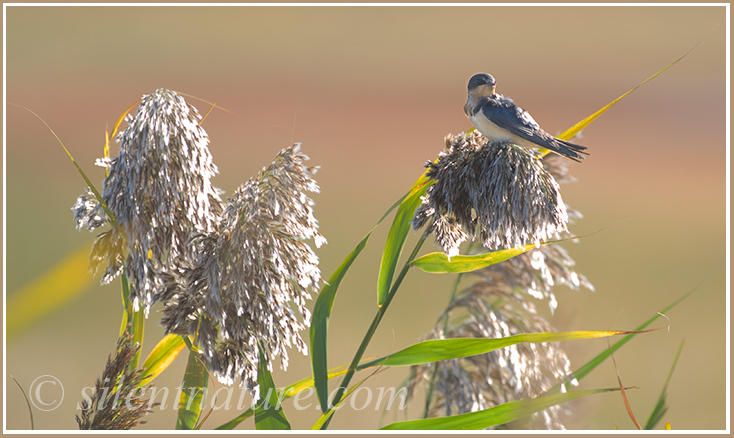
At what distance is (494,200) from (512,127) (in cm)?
17

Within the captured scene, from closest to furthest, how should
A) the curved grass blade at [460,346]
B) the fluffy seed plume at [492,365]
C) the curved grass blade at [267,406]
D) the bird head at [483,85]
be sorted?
the curved grass blade at [460,346], the curved grass blade at [267,406], the bird head at [483,85], the fluffy seed plume at [492,365]

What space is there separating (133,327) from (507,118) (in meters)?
0.86

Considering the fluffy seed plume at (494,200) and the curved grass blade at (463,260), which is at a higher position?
the fluffy seed plume at (494,200)

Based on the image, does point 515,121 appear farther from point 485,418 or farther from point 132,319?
point 132,319

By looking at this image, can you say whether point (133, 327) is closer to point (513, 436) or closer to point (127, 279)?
point (127, 279)

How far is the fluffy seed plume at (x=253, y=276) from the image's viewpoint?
33.3 inches

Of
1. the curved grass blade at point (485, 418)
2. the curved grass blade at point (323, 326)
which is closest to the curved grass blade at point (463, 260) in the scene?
the curved grass blade at point (323, 326)

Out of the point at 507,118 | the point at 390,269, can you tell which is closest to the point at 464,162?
the point at 507,118

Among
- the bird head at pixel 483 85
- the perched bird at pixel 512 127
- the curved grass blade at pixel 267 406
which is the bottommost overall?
the curved grass blade at pixel 267 406

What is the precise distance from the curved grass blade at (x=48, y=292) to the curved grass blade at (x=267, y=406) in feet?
1.27

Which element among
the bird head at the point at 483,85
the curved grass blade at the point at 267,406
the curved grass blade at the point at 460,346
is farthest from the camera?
the bird head at the point at 483,85

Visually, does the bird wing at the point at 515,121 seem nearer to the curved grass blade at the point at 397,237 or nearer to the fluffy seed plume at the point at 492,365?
the curved grass blade at the point at 397,237

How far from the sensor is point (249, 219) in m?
0.84

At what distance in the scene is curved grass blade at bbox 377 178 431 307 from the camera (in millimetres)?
880
